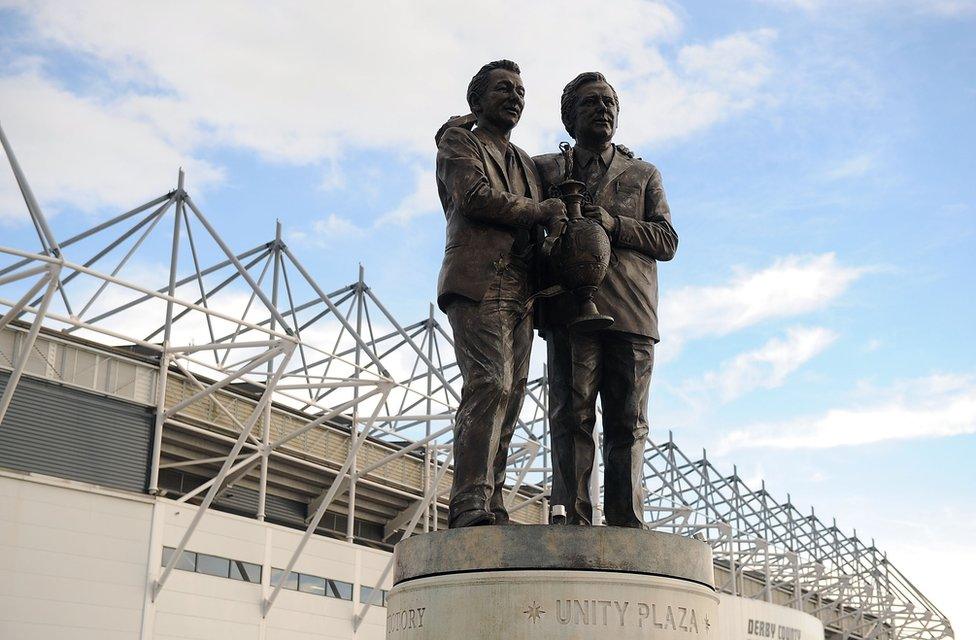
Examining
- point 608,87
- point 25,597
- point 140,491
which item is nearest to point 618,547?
point 608,87

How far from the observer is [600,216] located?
731 cm

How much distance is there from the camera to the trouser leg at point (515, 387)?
23.5 feet

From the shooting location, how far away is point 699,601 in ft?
21.3

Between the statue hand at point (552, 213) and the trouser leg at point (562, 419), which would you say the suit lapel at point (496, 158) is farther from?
the trouser leg at point (562, 419)

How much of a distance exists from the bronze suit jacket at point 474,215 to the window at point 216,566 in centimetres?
2558

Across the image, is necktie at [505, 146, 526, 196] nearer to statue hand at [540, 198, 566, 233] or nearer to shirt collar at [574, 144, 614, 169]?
statue hand at [540, 198, 566, 233]

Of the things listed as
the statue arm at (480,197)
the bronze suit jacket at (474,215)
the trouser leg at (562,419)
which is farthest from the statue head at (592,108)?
the trouser leg at (562,419)

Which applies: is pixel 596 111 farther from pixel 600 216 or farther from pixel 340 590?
pixel 340 590

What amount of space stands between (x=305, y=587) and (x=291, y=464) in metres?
4.64

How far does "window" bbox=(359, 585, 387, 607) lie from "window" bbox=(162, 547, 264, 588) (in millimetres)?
5026

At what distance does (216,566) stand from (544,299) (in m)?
27.2

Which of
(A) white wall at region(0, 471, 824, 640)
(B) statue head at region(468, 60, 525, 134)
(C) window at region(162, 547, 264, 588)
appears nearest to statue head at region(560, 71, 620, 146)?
(B) statue head at region(468, 60, 525, 134)

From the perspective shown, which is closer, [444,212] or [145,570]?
[444,212]

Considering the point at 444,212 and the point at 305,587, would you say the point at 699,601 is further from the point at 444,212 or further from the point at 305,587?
the point at 305,587
